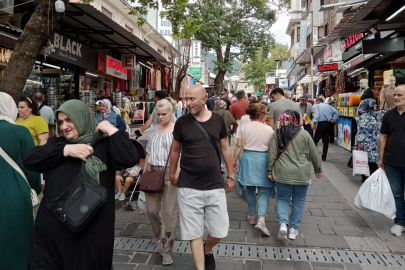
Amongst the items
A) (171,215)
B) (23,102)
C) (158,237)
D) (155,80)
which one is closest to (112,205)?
(171,215)

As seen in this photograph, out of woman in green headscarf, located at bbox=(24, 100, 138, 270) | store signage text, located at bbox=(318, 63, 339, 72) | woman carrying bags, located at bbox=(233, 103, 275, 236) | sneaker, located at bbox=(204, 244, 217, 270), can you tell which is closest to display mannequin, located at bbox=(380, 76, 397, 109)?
woman carrying bags, located at bbox=(233, 103, 275, 236)

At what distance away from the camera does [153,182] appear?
4.25m

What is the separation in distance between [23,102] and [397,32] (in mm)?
9022

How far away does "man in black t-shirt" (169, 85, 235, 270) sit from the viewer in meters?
3.55

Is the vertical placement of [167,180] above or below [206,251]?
above

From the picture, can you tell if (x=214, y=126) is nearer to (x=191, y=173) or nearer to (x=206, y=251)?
(x=191, y=173)

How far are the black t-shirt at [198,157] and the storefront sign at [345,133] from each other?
30.4 ft

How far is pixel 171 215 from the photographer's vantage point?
4258 mm

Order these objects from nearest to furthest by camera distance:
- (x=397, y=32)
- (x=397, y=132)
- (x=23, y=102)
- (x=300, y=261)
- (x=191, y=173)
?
(x=191, y=173), (x=300, y=261), (x=397, y=132), (x=23, y=102), (x=397, y=32)

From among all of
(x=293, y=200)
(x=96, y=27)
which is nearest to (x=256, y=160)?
(x=293, y=200)

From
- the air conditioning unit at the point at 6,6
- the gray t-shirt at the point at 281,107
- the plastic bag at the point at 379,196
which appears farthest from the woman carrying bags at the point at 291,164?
the air conditioning unit at the point at 6,6

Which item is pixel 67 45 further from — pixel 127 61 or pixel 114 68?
pixel 127 61

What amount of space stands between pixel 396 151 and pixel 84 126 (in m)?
4.07

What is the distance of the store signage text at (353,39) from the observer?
1173 cm
